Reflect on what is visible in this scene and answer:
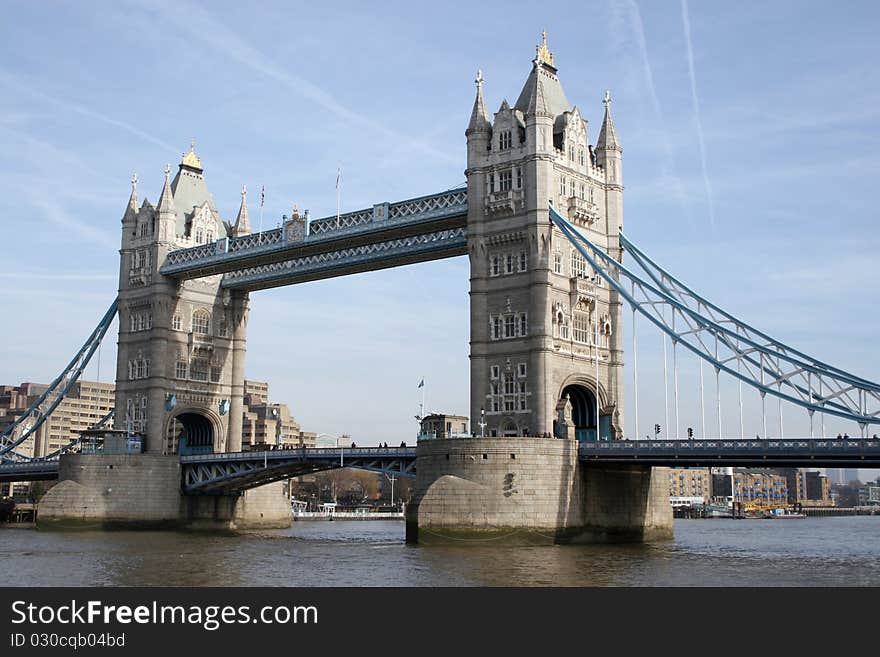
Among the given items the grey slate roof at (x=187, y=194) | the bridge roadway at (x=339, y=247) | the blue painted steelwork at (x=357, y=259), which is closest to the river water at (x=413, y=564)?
the blue painted steelwork at (x=357, y=259)

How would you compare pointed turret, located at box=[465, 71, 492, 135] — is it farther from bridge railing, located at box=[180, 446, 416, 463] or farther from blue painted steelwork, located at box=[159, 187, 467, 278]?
bridge railing, located at box=[180, 446, 416, 463]

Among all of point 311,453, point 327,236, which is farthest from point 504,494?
point 327,236

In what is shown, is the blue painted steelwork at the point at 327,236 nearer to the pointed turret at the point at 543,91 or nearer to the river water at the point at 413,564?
the pointed turret at the point at 543,91

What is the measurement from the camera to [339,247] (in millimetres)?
87438

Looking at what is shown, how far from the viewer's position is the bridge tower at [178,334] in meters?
97.3

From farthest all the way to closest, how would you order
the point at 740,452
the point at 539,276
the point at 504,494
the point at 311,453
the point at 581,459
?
1. the point at 311,453
2. the point at 539,276
3. the point at 581,459
4. the point at 504,494
5. the point at 740,452

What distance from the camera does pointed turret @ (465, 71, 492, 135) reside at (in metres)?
77.0

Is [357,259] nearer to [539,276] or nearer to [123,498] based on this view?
[539,276]

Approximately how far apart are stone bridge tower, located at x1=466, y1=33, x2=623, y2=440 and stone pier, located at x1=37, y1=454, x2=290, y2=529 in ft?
102

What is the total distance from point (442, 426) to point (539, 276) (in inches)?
452

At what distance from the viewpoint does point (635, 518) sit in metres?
72.8

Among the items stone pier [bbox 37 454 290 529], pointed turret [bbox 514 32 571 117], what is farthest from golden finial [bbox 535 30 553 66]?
stone pier [bbox 37 454 290 529]
